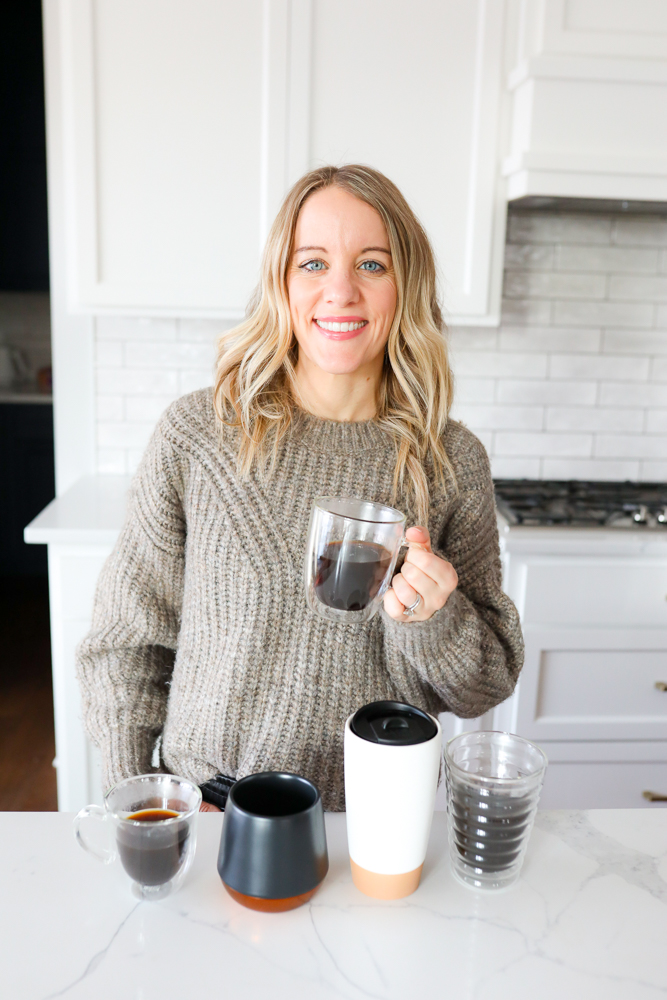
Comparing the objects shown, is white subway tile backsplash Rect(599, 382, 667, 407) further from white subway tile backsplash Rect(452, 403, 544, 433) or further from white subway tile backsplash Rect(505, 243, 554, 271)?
white subway tile backsplash Rect(505, 243, 554, 271)

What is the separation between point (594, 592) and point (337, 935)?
153 cm

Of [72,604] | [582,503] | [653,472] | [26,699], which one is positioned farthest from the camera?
[26,699]

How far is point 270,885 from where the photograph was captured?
72 centimetres

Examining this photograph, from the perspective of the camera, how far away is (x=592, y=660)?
6.93 feet

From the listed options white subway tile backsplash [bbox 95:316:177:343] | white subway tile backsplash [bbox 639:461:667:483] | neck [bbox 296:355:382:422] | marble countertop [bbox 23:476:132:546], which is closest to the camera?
neck [bbox 296:355:382:422]

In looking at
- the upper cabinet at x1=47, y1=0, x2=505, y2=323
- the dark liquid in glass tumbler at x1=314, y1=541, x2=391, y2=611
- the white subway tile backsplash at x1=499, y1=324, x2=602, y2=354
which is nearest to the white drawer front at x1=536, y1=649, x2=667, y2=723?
the white subway tile backsplash at x1=499, y1=324, x2=602, y2=354

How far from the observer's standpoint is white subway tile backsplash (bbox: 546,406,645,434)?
8.49ft

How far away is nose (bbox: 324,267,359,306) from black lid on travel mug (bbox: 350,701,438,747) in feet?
1.81

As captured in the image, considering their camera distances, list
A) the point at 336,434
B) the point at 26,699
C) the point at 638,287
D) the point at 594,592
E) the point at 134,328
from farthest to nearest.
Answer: the point at 26,699 < the point at 638,287 < the point at 134,328 < the point at 594,592 < the point at 336,434

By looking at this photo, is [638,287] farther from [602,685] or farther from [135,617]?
[135,617]

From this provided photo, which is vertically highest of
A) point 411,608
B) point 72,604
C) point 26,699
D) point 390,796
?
point 411,608

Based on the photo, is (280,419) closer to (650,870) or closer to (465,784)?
(465,784)

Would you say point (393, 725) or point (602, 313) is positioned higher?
point (602, 313)

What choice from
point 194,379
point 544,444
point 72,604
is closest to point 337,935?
point 72,604
